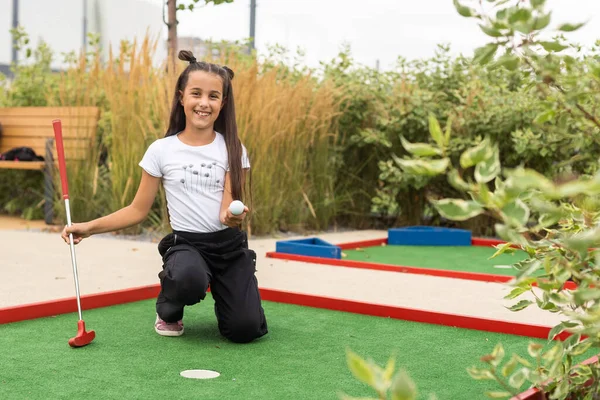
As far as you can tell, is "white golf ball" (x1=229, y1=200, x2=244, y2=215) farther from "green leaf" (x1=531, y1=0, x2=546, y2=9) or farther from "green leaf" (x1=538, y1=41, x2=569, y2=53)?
"green leaf" (x1=531, y1=0, x2=546, y2=9)

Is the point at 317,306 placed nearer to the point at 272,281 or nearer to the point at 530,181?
the point at 272,281

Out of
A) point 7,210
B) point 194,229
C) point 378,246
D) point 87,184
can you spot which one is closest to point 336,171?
point 378,246

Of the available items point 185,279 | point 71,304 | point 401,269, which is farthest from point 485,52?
point 401,269

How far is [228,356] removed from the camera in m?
2.94

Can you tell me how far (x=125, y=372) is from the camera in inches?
105

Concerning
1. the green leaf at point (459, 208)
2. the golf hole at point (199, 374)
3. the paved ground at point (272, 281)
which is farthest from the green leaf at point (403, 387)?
the paved ground at point (272, 281)

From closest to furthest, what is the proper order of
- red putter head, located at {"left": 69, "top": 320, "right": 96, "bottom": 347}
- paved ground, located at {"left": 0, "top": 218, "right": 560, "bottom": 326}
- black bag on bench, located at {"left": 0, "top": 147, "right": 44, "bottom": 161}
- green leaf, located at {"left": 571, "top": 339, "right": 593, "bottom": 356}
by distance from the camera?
green leaf, located at {"left": 571, "top": 339, "right": 593, "bottom": 356}, red putter head, located at {"left": 69, "top": 320, "right": 96, "bottom": 347}, paved ground, located at {"left": 0, "top": 218, "right": 560, "bottom": 326}, black bag on bench, located at {"left": 0, "top": 147, "right": 44, "bottom": 161}

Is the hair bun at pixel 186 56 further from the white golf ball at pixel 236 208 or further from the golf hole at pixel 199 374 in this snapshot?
the golf hole at pixel 199 374

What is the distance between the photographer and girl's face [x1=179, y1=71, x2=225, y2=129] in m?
3.34

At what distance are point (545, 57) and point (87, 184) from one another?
5869 millimetres

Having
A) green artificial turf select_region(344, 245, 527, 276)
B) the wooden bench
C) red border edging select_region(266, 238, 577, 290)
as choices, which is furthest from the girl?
the wooden bench

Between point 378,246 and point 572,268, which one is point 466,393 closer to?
point 572,268

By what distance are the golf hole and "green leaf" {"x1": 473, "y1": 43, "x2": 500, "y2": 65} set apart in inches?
58.0

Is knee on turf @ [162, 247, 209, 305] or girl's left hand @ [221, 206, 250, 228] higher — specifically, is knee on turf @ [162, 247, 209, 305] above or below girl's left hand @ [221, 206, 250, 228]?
below
